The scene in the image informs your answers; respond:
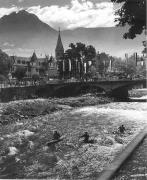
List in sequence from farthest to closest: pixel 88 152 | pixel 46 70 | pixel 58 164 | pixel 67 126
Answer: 1. pixel 46 70
2. pixel 67 126
3. pixel 88 152
4. pixel 58 164

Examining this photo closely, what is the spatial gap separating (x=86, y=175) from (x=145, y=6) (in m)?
10.8

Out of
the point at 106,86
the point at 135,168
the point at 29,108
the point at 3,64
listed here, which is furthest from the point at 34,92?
the point at 135,168

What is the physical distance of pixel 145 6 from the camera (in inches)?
989

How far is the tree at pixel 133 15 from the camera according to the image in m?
25.6

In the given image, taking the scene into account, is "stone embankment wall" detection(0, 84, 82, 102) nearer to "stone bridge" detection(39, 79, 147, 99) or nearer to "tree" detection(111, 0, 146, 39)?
"stone bridge" detection(39, 79, 147, 99)

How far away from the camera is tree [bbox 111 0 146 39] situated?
2556 cm

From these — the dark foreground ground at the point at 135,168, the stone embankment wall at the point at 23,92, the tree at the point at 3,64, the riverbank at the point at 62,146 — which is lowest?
the riverbank at the point at 62,146

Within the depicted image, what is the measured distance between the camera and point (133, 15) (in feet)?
86.9

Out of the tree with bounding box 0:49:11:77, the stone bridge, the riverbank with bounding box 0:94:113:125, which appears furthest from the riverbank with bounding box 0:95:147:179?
the tree with bounding box 0:49:11:77

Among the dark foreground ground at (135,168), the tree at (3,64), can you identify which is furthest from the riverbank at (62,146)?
the tree at (3,64)

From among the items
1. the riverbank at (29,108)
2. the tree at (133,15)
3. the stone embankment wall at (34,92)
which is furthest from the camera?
the stone embankment wall at (34,92)

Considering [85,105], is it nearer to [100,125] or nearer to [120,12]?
[100,125]

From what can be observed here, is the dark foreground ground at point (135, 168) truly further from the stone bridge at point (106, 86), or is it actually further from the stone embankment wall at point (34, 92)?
the stone bridge at point (106, 86)

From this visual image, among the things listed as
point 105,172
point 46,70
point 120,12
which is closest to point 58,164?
point 105,172
